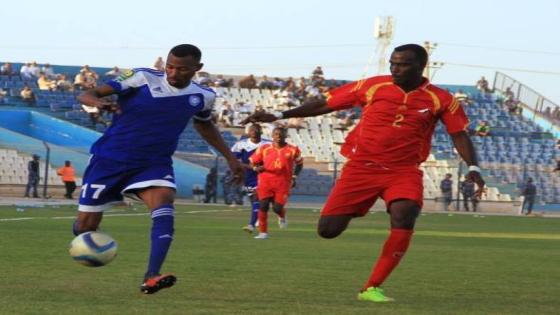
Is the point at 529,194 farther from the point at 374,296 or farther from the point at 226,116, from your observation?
the point at 374,296

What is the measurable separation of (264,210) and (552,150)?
37.8 metres

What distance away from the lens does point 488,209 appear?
50.9 m

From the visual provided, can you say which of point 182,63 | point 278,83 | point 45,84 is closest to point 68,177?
point 45,84

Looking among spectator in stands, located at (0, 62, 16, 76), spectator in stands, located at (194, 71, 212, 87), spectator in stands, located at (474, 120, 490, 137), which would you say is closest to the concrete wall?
spectator in stands, located at (0, 62, 16, 76)

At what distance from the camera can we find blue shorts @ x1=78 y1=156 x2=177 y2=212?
10.6 m

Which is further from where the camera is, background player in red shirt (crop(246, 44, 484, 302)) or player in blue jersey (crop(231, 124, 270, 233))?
player in blue jersey (crop(231, 124, 270, 233))

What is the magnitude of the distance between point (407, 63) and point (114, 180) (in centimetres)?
265

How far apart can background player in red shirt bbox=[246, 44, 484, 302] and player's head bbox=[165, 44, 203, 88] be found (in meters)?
0.95

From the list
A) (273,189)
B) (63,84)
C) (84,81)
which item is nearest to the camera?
(273,189)

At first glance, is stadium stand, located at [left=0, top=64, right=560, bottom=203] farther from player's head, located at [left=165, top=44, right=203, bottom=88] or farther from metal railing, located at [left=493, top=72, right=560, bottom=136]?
player's head, located at [left=165, top=44, right=203, bottom=88]

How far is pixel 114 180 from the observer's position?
10.6 metres

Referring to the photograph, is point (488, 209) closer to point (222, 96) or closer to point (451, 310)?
point (222, 96)

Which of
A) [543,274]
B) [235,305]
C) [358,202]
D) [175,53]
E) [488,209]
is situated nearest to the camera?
[235,305]

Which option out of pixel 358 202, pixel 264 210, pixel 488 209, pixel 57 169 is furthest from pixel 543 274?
pixel 488 209
